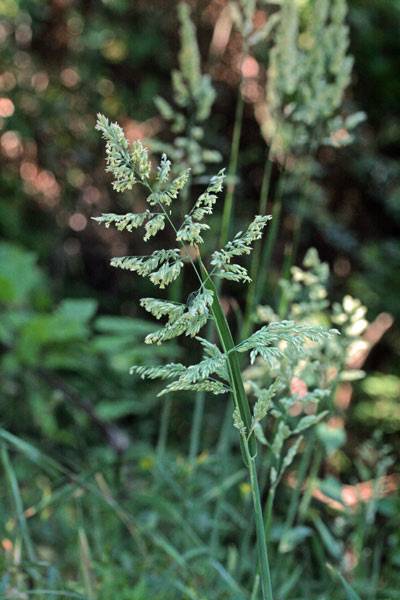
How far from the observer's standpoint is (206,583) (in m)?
1.22

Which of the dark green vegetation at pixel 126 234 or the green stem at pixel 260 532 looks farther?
the dark green vegetation at pixel 126 234

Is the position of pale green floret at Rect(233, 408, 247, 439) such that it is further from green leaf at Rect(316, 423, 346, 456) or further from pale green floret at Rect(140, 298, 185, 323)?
green leaf at Rect(316, 423, 346, 456)

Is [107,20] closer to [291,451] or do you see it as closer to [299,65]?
[299,65]

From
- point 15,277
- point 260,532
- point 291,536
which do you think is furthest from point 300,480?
point 15,277

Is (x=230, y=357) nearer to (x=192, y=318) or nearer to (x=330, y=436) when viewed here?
(x=192, y=318)

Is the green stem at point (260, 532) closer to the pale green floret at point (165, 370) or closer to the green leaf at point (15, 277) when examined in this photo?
the pale green floret at point (165, 370)

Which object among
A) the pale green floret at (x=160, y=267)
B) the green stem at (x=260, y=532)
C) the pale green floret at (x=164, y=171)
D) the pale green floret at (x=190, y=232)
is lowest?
the green stem at (x=260, y=532)

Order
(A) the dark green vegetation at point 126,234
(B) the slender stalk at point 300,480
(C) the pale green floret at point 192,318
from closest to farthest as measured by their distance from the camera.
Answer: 1. (C) the pale green floret at point 192,318
2. (B) the slender stalk at point 300,480
3. (A) the dark green vegetation at point 126,234

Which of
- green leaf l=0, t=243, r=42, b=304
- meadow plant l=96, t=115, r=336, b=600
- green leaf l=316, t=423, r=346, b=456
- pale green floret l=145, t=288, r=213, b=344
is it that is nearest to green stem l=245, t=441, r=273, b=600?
meadow plant l=96, t=115, r=336, b=600

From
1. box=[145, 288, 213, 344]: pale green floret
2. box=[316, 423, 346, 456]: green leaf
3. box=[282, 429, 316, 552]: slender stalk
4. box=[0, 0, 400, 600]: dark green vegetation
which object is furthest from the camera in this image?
box=[0, 0, 400, 600]: dark green vegetation

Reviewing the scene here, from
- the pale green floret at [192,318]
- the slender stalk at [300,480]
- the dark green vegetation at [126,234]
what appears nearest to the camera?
the pale green floret at [192,318]

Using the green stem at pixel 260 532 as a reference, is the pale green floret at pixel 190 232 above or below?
above

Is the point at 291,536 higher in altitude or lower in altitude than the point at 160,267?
lower

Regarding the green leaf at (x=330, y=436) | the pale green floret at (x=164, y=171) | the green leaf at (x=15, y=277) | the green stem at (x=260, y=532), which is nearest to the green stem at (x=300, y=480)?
the green leaf at (x=330, y=436)
